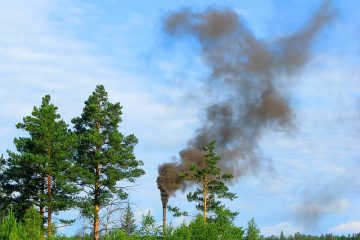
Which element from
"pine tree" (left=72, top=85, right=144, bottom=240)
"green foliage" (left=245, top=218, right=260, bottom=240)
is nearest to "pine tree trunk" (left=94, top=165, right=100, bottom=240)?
"pine tree" (left=72, top=85, right=144, bottom=240)

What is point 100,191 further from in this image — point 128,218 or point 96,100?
point 128,218

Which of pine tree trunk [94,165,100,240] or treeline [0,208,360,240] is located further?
pine tree trunk [94,165,100,240]

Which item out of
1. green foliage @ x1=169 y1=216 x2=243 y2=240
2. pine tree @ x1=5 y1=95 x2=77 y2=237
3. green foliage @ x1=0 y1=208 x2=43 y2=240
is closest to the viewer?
green foliage @ x1=0 y1=208 x2=43 y2=240

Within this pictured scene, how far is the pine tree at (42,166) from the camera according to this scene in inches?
2554

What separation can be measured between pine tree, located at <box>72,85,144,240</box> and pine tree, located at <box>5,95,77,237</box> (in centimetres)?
168

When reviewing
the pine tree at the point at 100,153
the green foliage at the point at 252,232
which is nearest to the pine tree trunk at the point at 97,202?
the pine tree at the point at 100,153

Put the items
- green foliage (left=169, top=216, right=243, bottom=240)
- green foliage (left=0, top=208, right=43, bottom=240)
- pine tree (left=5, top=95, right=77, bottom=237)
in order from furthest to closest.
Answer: pine tree (left=5, top=95, right=77, bottom=237)
green foliage (left=169, top=216, right=243, bottom=240)
green foliage (left=0, top=208, right=43, bottom=240)

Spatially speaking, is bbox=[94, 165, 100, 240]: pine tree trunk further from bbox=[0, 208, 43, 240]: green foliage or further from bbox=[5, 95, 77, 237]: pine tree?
bbox=[0, 208, 43, 240]: green foliage

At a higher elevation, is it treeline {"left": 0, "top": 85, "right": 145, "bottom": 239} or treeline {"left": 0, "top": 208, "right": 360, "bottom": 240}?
treeline {"left": 0, "top": 85, "right": 145, "bottom": 239}

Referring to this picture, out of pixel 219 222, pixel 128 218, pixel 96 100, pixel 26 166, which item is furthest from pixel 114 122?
pixel 128 218

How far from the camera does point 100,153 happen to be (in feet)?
223

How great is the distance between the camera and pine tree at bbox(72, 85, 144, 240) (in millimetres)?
66625

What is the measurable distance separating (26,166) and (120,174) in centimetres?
892

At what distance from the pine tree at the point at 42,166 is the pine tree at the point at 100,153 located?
1.68 metres
